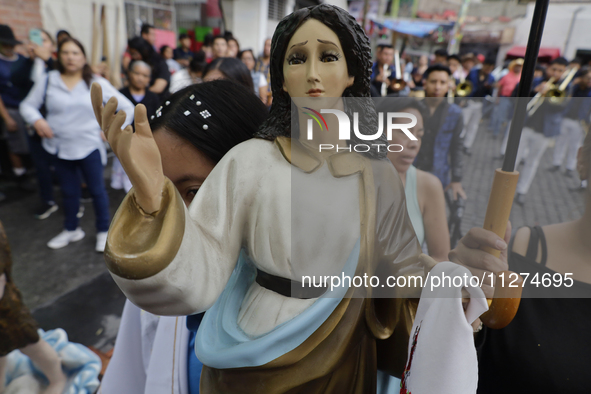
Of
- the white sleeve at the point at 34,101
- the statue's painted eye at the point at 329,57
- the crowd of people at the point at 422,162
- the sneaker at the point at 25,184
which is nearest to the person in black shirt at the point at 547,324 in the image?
the crowd of people at the point at 422,162

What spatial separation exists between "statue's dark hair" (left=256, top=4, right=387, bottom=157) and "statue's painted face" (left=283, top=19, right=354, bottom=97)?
0.02 metres

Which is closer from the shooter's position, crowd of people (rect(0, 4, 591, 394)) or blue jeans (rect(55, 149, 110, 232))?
crowd of people (rect(0, 4, 591, 394))

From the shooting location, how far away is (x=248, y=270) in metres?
0.89

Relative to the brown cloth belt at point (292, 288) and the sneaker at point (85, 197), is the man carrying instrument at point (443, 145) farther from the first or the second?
the sneaker at point (85, 197)

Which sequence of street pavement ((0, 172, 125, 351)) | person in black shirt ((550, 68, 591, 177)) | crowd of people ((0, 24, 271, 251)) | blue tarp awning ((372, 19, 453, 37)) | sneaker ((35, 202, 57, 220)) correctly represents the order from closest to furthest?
person in black shirt ((550, 68, 591, 177)) → street pavement ((0, 172, 125, 351)) → crowd of people ((0, 24, 271, 251)) → sneaker ((35, 202, 57, 220)) → blue tarp awning ((372, 19, 453, 37))

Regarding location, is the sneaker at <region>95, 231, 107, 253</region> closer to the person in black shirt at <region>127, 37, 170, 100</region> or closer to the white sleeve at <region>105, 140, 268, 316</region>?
the person in black shirt at <region>127, 37, 170, 100</region>

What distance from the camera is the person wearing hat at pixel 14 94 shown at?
429cm

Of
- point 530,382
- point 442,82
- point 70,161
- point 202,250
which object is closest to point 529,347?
point 530,382

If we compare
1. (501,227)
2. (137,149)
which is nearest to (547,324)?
(501,227)

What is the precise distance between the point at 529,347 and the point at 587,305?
21 centimetres

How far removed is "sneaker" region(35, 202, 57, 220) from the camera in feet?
13.9

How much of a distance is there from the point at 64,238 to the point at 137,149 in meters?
3.74

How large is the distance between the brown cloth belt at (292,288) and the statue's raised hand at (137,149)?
0.30 meters

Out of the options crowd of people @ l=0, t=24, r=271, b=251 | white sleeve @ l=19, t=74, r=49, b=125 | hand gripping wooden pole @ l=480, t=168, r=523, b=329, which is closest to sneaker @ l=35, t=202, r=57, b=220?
crowd of people @ l=0, t=24, r=271, b=251
